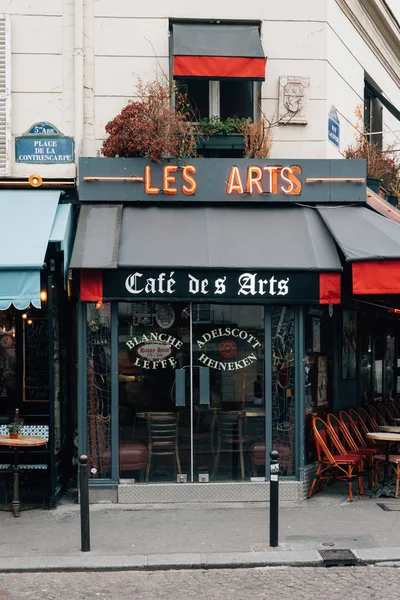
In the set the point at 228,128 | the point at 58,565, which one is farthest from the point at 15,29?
the point at 58,565

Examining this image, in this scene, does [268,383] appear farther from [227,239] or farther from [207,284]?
[227,239]

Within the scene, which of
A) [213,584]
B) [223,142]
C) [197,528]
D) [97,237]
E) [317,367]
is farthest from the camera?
[317,367]

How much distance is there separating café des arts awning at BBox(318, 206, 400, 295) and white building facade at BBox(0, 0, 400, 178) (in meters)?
1.32

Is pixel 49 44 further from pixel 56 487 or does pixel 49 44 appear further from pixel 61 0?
pixel 56 487

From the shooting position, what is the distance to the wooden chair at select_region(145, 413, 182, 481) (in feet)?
35.6

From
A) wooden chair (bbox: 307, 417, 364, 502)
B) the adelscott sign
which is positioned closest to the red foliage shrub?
the adelscott sign

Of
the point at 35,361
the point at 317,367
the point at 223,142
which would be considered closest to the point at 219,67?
the point at 223,142

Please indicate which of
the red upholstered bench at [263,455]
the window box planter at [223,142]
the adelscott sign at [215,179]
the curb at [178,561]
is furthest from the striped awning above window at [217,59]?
the curb at [178,561]

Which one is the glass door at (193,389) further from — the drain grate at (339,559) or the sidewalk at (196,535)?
the drain grate at (339,559)

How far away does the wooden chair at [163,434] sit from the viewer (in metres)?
10.8

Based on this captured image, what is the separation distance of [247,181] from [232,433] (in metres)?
3.49

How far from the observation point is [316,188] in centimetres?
1109

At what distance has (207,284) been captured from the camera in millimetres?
10477

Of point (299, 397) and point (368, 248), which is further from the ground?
point (368, 248)
